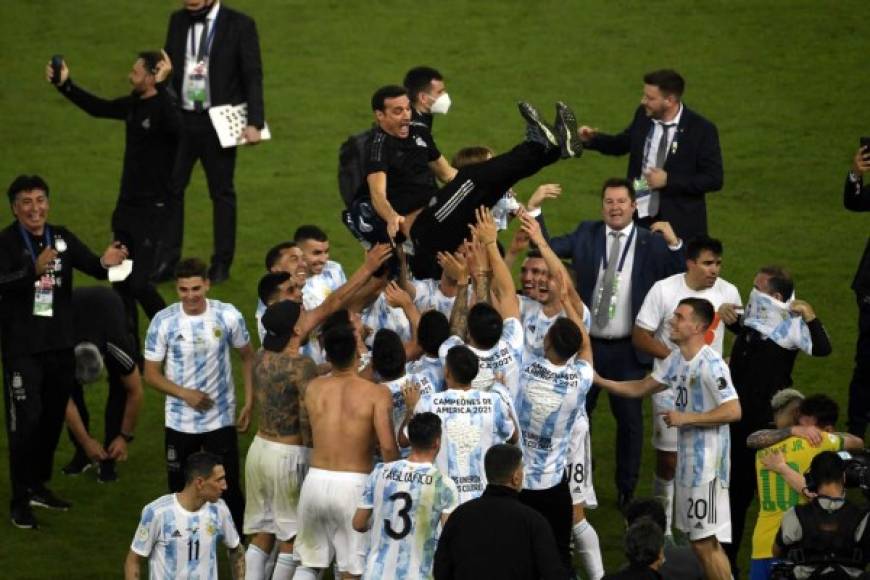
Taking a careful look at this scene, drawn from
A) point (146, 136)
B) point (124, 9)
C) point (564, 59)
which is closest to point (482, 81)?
point (564, 59)

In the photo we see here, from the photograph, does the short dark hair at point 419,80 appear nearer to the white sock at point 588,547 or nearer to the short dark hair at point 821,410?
the white sock at point 588,547

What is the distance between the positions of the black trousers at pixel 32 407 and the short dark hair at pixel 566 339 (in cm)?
365

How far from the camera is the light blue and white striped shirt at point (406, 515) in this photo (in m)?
9.31

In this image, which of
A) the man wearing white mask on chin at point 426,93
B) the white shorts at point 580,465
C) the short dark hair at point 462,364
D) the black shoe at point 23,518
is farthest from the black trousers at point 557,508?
the black shoe at point 23,518

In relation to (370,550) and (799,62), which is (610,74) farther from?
(370,550)

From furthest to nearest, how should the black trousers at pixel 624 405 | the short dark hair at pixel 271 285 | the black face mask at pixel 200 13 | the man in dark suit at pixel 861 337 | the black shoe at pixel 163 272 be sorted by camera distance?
the black shoe at pixel 163 272
the black face mask at pixel 200 13
the man in dark suit at pixel 861 337
the black trousers at pixel 624 405
the short dark hair at pixel 271 285

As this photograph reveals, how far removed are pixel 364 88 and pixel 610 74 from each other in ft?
8.98

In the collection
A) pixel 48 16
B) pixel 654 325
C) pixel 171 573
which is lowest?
pixel 171 573

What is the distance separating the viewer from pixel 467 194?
36.6 ft

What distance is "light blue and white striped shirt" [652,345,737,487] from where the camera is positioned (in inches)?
421

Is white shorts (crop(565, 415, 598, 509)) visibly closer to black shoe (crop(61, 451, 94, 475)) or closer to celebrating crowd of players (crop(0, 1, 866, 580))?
celebrating crowd of players (crop(0, 1, 866, 580))

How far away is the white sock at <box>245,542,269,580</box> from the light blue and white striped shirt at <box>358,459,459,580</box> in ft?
4.93

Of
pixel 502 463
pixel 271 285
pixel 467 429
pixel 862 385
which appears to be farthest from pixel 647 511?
pixel 862 385

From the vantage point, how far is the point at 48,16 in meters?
22.4
